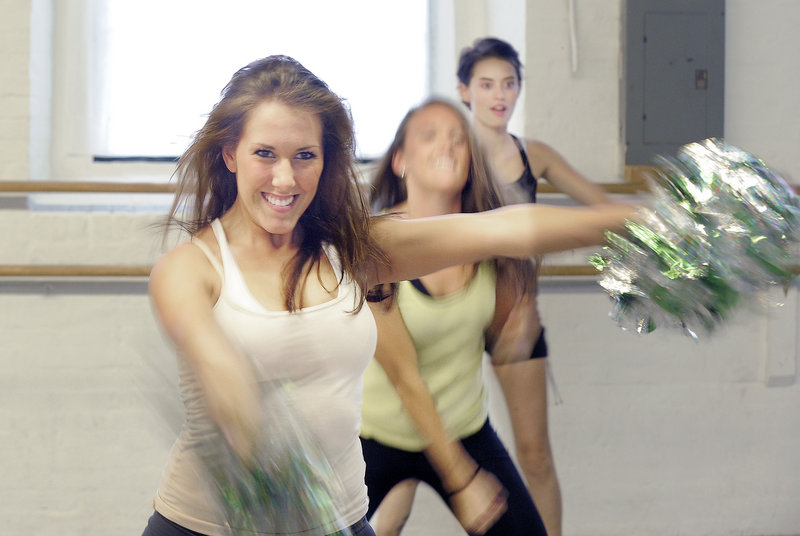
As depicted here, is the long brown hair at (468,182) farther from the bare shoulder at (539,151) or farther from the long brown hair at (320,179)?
the long brown hair at (320,179)

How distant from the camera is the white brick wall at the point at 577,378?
289 cm

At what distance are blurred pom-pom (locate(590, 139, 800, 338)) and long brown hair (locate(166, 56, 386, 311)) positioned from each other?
383mm

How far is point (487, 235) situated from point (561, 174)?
4.85 ft

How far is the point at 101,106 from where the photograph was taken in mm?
3285

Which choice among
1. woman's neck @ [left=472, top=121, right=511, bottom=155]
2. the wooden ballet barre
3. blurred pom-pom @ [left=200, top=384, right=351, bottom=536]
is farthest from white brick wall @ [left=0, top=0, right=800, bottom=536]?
blurred pom-pom @ [left=200, top=384, right=351, bottom=536]

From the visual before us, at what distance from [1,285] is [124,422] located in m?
0.58

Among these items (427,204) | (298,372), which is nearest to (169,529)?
(298,372)

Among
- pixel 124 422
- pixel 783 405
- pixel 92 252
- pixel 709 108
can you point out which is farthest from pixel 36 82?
pixel 783 405

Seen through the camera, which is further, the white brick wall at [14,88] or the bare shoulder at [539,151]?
the white brick wall at [14,88]

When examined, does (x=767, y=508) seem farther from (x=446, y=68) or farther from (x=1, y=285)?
(x=1, y=285)

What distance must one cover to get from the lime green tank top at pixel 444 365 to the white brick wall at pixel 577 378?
1.03 m

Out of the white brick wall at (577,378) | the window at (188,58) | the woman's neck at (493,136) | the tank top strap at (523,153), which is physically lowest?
the white brick wall at (577,378)

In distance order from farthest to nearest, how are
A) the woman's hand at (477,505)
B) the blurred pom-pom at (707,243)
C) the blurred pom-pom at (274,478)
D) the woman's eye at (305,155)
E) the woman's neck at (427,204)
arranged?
the woman's neck at (427,204) < the woman's hand at (477,505) < the woman's eye at (305,155) < the blurred pom-pom at (707,243) < the blurred pom-pom at (274,478)

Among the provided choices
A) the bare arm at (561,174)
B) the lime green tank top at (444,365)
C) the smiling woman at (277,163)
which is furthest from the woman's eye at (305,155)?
the bare arm at (561,174)
